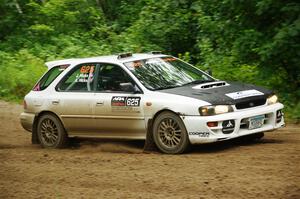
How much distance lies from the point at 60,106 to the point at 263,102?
3389 mm

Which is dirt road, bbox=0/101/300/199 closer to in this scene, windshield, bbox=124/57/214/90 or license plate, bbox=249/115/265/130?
license plate, bbox=249/115/265/130

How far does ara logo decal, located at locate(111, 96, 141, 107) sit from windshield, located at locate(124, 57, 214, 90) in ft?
0.93

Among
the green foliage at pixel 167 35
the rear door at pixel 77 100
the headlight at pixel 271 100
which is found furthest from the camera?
the green foliage at pixel 167 35

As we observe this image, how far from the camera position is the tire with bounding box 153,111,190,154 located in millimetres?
9227

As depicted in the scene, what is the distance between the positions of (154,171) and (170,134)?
144cm

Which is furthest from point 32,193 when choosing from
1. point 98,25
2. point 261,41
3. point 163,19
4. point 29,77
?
point 98,25

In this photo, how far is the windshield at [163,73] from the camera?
9.96 m

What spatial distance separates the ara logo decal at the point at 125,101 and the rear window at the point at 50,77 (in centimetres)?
165

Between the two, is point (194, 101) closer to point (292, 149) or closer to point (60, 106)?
point (292, 149)

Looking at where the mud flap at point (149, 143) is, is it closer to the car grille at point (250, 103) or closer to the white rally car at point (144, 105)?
the white rally car at point (144, 105)

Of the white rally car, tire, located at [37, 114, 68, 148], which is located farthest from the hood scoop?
tire, located at [37, 114, 68, 148]

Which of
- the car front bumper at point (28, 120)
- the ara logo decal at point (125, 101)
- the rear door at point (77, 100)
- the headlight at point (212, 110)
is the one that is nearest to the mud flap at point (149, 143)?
the ara logo decal at point (125, 101)

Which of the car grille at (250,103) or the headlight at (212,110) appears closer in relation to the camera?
the headlight at (212,110)

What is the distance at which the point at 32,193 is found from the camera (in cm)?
716
